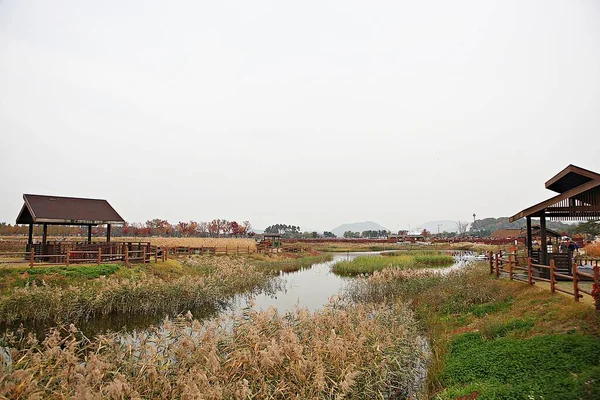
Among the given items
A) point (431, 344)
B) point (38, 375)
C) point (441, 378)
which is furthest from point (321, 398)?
point (431, 344)

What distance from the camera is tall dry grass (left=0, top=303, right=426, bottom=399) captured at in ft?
17.3

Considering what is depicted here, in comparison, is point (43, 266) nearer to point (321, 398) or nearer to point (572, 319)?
point (321, 398)

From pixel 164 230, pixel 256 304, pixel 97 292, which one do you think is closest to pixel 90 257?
pixel 97 292

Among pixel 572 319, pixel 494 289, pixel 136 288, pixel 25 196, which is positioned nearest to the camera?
pixel 572 319

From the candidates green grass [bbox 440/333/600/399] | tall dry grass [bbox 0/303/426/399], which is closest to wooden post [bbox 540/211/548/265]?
green grass [bbox 440/333/600/399]

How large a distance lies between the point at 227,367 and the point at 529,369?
572cm

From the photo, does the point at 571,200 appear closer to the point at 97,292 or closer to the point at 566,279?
the point at 566,279

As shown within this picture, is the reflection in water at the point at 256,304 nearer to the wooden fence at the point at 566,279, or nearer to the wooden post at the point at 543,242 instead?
the wooden fence at the point at 566,279

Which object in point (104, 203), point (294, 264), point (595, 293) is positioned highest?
point (104, 203)

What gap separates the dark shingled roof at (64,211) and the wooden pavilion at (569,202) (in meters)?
23.9

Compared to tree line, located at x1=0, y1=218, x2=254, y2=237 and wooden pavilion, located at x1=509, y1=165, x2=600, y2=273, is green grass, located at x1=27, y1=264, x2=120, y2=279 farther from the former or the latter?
tree line, located at x1=0, y1=218, x2=254, y2=237

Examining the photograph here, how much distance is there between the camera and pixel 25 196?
21.3 metres

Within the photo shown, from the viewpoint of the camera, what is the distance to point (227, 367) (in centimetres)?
645

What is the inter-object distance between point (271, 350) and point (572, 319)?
7.41 m
